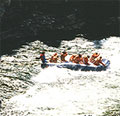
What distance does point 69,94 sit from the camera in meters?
21.6

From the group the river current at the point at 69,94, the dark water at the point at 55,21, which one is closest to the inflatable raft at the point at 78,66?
the river current at the point at 69,94

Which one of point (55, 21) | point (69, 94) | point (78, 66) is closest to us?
point (69, 94)

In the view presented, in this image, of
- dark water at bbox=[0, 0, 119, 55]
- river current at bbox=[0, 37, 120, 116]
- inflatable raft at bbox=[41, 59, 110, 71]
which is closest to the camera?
river current at bbox=[0, 37, 120, 116]

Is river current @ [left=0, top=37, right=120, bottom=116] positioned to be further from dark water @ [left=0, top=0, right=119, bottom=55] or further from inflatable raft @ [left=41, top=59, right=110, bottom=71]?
dark water @ [left=0, top=0, right=119, bottom=55]

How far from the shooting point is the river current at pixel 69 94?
19375 mm

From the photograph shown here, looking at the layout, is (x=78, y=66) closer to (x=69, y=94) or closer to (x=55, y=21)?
(x=69, y=94)

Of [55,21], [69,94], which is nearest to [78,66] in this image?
[69,94]

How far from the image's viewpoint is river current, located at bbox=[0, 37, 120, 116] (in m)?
19.4

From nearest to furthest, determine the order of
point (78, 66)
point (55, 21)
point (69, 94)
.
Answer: point (69, 94) → point (78, 66) → point (55, 21)

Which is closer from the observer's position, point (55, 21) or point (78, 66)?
point (78, 66)

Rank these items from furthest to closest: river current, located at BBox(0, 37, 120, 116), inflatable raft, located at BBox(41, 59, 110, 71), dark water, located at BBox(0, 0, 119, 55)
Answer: dark water, located at BBox(0, 0, 119, 55), inflatable raft, located at BBox(41, 59, 110, 71), river current, located at BBox(0, 37, 120, 116)

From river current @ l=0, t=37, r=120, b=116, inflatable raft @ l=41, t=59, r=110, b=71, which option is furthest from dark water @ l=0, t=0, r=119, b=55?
river current @ l=0, t=37, r=120, b=116

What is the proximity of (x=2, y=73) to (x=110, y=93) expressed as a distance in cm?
1032

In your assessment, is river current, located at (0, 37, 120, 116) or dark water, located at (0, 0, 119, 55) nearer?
river current, located at (0, 37, 120, 116)
